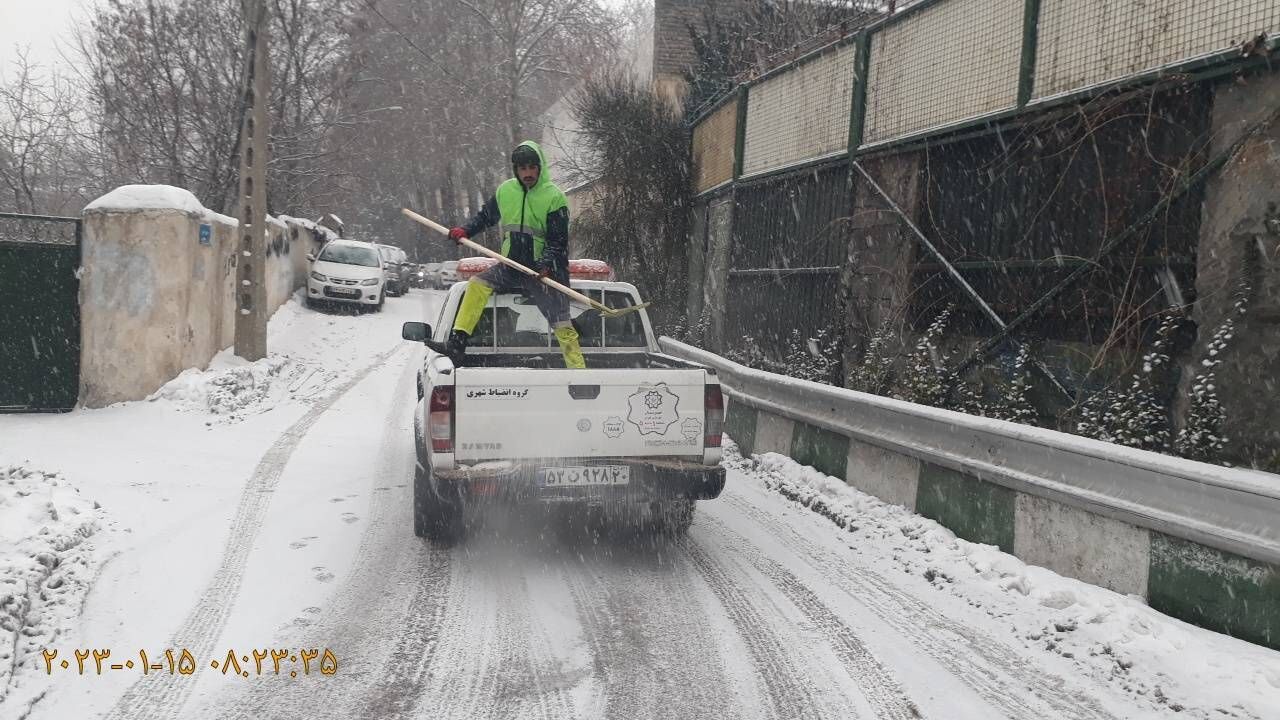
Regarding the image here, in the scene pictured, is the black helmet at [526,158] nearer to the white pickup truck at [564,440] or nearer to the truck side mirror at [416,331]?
the truck side mirror at [416,331]

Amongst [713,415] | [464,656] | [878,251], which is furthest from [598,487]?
[878,251]

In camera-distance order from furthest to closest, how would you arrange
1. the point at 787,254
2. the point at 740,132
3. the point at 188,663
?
the point at 740,132 < the point at 787,254 < the point at 188,663

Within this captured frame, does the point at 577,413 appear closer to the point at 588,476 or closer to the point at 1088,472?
the point at 588,476

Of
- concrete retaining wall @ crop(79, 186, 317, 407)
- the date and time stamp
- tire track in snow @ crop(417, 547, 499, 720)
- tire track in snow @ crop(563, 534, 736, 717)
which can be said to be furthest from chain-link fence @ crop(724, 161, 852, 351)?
the date and time stamp

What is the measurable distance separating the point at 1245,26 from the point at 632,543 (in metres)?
5.02

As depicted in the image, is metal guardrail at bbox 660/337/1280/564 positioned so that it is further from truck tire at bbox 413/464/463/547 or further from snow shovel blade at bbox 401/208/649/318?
truck tire at bbox 413/464/463/547

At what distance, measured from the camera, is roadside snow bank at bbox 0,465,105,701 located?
155 inches

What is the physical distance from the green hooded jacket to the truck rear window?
14.8 inches

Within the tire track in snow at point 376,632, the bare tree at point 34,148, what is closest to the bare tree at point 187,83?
the bare tree at point 34,148

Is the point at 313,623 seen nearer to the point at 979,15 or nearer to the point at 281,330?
the point at 979,15

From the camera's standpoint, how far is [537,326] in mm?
7023

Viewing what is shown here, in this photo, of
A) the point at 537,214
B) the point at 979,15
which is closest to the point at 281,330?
the point at 537,214

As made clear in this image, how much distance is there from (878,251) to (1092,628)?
583 cm

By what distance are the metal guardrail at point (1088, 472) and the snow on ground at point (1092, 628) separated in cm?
40
